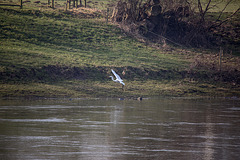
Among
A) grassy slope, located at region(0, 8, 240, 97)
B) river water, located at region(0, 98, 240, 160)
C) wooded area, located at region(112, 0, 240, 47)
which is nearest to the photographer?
river water, located at region(0, 98, 240, 160)

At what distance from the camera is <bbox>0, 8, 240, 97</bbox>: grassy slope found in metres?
36.8

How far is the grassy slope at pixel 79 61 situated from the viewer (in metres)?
36.8

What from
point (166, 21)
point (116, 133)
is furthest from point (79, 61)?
point (116, 133)

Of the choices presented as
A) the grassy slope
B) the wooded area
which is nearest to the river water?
the grassy slope

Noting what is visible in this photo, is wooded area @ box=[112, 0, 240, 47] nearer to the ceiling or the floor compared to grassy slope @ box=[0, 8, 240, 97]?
nearer to the ceiling

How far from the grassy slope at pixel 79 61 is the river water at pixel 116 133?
10.5 meters

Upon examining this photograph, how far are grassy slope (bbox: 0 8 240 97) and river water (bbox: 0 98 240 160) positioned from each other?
34.6ft

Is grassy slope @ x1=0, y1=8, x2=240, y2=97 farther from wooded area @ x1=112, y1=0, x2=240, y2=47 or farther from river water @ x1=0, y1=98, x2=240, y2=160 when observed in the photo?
river water @ x1=0, y1=98, x2=240, y2=160

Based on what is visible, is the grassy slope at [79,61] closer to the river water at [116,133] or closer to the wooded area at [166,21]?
the wooded area at [166,21]

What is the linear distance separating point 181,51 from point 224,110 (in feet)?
104

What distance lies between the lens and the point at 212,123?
802 inches

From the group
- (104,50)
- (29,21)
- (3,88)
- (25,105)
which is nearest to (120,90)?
(3,88)

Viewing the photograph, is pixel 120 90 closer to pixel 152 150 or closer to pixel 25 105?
pixel 25 105

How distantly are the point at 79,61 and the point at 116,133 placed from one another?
29129 mm
